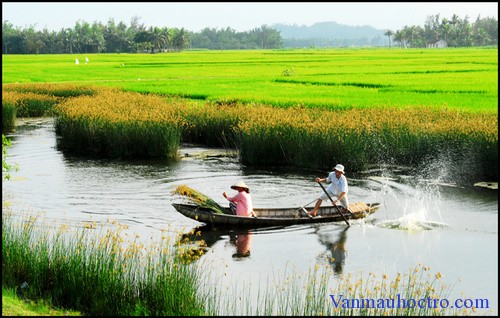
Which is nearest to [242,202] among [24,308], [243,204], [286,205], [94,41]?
[243,204]

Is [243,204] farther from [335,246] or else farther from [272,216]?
[335,246]

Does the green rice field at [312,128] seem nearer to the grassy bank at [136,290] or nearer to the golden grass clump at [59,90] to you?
the golden grass clump at [59,90]

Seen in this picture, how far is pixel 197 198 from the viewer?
16.6m

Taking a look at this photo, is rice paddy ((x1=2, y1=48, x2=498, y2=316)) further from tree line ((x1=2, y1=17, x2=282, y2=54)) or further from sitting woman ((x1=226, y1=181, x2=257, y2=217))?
tree line ((x1=2, y1=17, x2=282, y2=54))

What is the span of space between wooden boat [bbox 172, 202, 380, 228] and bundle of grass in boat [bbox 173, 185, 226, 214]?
97 millimetres

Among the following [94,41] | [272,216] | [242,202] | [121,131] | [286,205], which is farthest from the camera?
[94,41]

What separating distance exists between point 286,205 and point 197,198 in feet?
A: 13.2

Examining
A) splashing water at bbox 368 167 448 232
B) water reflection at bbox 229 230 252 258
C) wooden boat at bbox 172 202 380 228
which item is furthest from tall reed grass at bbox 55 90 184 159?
water reflection at bbox 229 230 252 258

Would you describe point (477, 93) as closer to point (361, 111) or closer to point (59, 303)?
point (361, 111)

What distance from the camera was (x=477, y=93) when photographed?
40531mm

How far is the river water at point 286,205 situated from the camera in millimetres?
14000

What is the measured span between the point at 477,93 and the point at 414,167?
17.8 metres

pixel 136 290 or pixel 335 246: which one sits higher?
pixel 136 290

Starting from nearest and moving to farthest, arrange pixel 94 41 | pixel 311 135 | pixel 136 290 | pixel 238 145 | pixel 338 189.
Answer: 1. pixel 136 290
2. pixel 338 189
3. pixel 311 135
4. pixel 238 145
5. pixel 94 41
